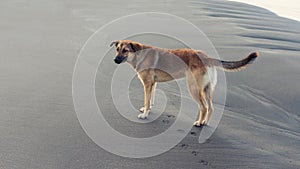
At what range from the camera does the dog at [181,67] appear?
17.1ft

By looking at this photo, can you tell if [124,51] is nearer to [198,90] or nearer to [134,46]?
[134,46]

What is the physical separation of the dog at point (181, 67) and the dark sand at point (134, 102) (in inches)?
17.2

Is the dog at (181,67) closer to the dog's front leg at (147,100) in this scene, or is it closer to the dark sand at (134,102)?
the dog's front leg at (147,100)

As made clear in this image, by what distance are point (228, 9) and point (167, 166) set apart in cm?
1264

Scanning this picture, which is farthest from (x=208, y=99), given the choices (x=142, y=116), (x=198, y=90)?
(x=142, y=116)

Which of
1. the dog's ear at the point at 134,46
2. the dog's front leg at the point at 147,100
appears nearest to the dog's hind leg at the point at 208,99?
the dog's front leg at the point at 147,100

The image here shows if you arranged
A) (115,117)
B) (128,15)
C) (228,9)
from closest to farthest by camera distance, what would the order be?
(115,117), (128,15), (228,9)

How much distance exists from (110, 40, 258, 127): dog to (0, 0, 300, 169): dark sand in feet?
1.44

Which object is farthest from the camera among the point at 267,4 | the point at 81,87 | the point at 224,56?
the point at 267,4

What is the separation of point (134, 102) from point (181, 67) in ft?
3.59

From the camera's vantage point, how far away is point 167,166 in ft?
13.0

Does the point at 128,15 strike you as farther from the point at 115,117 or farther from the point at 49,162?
the point at 49,162

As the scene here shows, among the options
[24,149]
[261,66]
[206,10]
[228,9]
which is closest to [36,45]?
[24,149]

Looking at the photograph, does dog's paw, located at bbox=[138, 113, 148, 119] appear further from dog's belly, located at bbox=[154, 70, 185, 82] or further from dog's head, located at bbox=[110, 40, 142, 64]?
dog's head, located at bbox=[110, 40, 142, 64]
